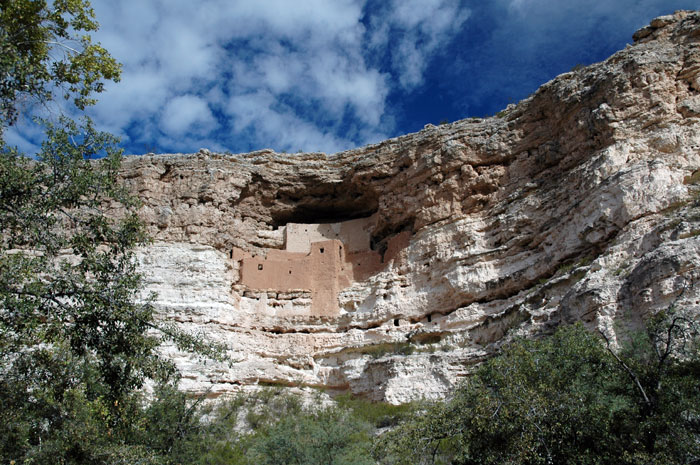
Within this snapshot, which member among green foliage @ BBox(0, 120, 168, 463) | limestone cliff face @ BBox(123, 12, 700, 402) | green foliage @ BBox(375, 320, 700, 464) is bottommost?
green foliage @ BBox(375, 320, 700, 464)

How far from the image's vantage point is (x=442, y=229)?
21.6 meters

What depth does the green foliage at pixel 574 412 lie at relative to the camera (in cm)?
819

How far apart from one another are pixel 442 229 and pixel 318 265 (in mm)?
4708

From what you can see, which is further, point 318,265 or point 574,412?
point 318,265

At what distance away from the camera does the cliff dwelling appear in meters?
22.4

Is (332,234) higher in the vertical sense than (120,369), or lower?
higher

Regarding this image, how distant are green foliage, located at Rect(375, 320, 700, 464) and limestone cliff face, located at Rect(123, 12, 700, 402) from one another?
333 cm

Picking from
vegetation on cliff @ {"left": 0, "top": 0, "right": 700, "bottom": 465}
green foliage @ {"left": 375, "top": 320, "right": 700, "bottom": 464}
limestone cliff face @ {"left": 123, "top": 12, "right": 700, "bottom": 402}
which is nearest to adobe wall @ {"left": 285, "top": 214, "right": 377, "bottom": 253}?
limestone cliff face @ {"left": 123, "top": 12, "right": 700, "bottom": 402}

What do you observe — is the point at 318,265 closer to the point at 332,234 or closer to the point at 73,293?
the point at 332,234

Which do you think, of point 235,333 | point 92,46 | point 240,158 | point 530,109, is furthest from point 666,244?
point 240,158

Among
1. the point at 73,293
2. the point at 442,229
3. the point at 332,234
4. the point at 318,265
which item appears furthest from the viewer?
the point at 332,234

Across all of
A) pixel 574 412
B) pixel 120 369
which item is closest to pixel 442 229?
pixel 574 412

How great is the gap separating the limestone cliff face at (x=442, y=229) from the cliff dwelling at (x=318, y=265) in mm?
77

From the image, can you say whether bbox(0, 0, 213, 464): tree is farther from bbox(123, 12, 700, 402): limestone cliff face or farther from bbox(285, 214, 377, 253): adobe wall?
bbox(285, 214, 377, 253): adobe wall
